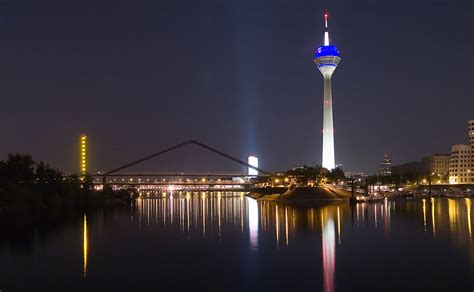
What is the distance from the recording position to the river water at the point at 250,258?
14.6 m

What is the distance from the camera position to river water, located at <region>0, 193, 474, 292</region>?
1458cm

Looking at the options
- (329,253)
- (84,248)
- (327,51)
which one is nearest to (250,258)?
(329,253)

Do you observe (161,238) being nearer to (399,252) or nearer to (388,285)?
(399,252)

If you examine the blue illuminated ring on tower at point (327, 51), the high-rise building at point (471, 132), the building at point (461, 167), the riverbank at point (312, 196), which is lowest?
the riverbank at point (312, 196)

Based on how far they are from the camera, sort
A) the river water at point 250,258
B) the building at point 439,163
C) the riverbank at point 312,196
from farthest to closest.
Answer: the building at point 439,163
the riverbank at point 312,196
the river water at point 250,258

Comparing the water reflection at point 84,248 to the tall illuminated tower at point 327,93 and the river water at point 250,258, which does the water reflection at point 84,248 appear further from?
the tall illuminated tower at point 327,93

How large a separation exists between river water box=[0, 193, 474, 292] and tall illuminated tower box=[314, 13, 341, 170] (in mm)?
67889

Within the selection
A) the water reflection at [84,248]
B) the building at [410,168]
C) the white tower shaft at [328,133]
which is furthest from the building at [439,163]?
the water reflection at [84,248]

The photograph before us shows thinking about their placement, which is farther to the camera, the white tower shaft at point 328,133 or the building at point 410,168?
the building at point 410,168

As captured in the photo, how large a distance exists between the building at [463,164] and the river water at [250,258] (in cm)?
6134

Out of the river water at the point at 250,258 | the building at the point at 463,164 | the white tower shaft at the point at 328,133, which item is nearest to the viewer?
the river water at the point at 250,258

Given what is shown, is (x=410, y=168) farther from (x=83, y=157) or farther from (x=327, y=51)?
(x=83, y=157)

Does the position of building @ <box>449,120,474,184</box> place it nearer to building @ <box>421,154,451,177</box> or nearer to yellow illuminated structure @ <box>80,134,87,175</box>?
building @ <box>421,154,451,177</box>

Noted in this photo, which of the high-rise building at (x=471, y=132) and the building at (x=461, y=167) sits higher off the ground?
the high-rise building at (x=471, y=132)
